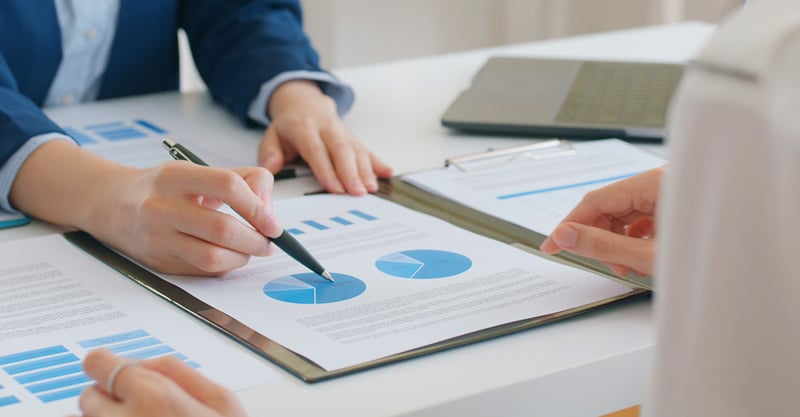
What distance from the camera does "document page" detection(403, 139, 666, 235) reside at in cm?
88

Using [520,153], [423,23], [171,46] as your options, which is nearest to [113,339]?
[520,153]

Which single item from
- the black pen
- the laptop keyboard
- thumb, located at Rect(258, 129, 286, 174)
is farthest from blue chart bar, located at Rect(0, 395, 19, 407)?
the laptop keyboard

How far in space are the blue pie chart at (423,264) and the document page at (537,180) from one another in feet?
0.31

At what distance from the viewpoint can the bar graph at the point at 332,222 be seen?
0.84 m

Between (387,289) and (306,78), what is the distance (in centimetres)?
53

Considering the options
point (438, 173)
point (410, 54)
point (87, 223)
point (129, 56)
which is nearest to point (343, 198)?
point (438, 173)

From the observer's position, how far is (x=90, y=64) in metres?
1.31

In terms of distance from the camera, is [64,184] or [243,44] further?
[243,44]

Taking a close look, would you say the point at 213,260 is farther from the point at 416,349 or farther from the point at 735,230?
the point at 735,230

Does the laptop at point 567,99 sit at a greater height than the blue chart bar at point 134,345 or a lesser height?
greater

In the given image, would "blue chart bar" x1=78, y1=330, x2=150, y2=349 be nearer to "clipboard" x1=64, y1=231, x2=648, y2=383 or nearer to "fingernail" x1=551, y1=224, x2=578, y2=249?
"clipboard" x1=64, y1=231, x2=648, y2=383

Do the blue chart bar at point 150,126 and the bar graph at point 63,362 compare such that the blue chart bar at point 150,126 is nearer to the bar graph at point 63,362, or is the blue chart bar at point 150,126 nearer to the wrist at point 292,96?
the wrist at point 292,96

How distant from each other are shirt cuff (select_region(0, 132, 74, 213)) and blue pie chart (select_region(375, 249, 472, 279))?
14.0 inches

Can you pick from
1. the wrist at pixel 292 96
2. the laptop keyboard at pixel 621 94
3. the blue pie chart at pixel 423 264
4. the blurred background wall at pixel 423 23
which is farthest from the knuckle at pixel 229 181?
the blurred background wall at pixel 423 23
